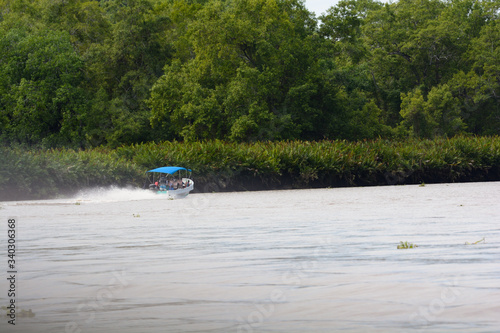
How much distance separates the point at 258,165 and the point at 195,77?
20878 millimetres

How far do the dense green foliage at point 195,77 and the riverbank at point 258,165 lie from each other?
10.1 m

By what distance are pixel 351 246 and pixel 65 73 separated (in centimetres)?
5067

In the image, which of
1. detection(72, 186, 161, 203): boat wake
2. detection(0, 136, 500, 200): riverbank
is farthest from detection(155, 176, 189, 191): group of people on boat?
detection(0, 136, 500, 200): riverbank

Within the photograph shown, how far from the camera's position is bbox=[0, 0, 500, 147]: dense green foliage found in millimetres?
54625

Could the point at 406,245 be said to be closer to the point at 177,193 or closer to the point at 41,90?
the point at 177,193

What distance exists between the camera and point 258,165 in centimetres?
3794

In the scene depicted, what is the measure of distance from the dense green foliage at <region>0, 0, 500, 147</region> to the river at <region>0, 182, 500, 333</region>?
3929 cm

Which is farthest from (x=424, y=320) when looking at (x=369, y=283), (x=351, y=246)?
(x=351, y=246)

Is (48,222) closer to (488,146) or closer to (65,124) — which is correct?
(488,146)

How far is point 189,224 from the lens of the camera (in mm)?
15688

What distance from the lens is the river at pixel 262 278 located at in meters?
5.42

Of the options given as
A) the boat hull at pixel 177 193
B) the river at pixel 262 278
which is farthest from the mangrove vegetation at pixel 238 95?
the river at pixel 262 278

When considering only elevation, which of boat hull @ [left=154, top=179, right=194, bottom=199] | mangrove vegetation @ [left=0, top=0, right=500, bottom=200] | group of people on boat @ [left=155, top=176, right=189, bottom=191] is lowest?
boat hull @ [left=154, top=179, right=194, bottom=199]

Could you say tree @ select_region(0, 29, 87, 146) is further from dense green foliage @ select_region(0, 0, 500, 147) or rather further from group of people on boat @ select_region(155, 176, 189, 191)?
group of people on boat @ select_region(155, 176, 189, 191)
